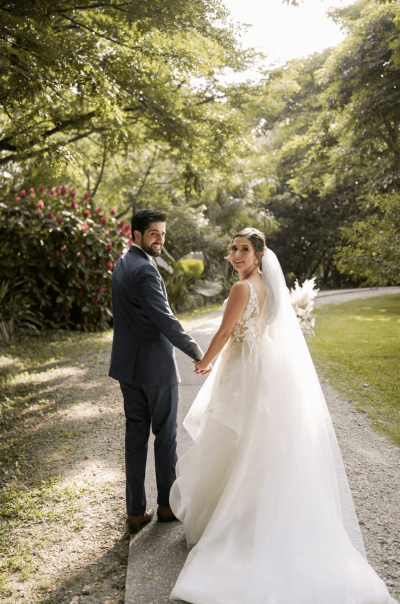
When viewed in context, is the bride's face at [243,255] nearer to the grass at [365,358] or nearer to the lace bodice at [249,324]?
the lace bodice at [249,324]

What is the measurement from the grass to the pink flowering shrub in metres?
4.87

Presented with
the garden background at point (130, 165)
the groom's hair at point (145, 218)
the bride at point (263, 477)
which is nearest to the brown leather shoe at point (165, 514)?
the bride at point (263, 477)

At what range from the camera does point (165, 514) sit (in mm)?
3451

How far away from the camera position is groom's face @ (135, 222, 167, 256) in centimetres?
329

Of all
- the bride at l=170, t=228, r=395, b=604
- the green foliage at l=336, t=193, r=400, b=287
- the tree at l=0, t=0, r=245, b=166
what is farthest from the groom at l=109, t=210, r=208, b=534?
the green foliage at l=336, t=193, r=400, b=287

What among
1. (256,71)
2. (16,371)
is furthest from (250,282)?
(256,71)

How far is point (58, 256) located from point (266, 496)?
8237 mm

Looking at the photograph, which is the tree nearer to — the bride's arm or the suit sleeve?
the suit sleeve

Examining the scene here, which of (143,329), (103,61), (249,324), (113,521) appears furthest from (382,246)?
(113,521)

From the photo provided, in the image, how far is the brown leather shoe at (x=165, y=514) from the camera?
3451 mm

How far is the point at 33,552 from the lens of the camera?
3178 millimetres

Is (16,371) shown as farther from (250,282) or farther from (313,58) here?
(313,58)

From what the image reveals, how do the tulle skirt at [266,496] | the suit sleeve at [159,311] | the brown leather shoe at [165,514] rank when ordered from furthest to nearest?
1. the brown leather shoe at [165,514]
2. the suit sleeve at [159,311]
3. the tulle skirt at [266,496]

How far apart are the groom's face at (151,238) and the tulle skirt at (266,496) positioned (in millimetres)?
860
